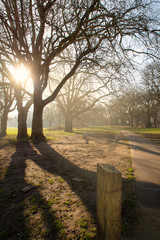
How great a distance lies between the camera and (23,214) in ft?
7.02

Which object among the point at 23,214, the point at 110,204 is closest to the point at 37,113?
the point at 23,214

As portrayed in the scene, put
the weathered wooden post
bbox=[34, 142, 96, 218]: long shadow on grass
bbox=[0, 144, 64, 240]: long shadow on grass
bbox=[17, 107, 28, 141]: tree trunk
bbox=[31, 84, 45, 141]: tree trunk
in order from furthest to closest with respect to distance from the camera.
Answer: bbox=[17, 107, 28, 141]: tree trunk → bbox=[31, 84, 45, 141]: tree trunk → bbox=[34, 142, 96, 218]: long shadow on grass → bbox=[0, 144, 64, 240]: long shadow on grass → the weathered wooden post

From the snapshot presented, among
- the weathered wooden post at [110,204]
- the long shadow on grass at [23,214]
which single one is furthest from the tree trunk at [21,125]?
the weathered wooden post at [110,204]

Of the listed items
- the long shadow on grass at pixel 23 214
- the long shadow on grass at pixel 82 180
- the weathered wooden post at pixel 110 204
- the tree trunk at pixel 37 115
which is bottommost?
the long shadow on grass at pixel 82 180

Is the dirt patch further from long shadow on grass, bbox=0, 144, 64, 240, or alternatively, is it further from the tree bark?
the tree bark

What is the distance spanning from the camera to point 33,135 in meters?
10.1

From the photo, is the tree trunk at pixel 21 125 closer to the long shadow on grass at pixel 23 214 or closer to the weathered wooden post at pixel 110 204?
the long shadow on grass at pixel 23 214

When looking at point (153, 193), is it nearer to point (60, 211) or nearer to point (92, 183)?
point (92, 183)

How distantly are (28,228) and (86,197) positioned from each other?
121 cm

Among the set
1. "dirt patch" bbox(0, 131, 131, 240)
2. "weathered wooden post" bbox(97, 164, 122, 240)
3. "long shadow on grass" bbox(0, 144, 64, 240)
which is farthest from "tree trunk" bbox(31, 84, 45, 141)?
"weathered wooden post" bbox(97, 164, 122, 240)

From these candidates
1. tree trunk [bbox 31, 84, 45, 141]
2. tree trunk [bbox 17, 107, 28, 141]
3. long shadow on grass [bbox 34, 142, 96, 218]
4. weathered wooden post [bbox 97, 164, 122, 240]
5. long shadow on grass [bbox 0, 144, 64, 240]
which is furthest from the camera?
tree trunk [bbox 17, 107, 28, 141]

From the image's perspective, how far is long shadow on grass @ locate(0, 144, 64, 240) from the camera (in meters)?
1.77

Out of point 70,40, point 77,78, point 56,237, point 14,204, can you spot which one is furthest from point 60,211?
point 77,78

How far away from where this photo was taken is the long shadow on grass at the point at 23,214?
1.77 metres
